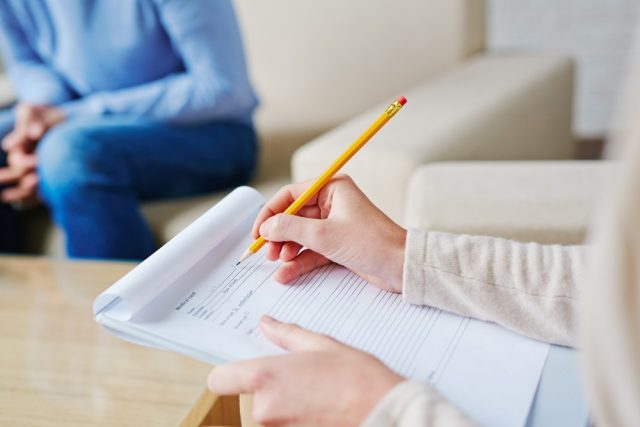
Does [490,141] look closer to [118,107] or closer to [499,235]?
[499,235]

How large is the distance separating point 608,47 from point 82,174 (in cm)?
179

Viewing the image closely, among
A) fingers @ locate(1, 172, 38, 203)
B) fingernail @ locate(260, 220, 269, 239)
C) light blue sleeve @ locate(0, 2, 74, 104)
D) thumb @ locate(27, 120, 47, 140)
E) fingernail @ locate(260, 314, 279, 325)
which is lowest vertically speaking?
fingers @ locate(1, 172, 38, 203)

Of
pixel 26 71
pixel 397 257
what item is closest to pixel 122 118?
pixel 26 71

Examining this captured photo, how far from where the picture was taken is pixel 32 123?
4.79 ft

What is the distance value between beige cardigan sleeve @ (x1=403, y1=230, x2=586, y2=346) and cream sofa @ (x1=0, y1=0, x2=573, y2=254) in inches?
30.5

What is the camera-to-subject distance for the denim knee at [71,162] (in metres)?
1.33

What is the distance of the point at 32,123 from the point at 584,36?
173 centimetres

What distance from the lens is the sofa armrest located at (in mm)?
1101

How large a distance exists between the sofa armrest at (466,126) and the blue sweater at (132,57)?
0.25 m

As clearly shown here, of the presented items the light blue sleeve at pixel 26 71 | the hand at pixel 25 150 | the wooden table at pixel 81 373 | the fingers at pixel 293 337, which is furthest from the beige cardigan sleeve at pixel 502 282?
the light blue sleeve at pixel 26 71

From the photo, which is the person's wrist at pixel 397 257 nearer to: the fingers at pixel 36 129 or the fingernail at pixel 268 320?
the fingernail at pixel 268 320

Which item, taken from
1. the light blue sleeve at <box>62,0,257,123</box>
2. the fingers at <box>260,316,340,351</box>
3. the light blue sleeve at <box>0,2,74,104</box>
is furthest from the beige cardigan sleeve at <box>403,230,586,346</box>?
the light blue sleeve at <box>0,2,74,104</box>

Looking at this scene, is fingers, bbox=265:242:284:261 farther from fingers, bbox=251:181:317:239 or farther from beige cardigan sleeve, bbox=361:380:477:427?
beige cardigan sleeve, bbox=361:380:477:427

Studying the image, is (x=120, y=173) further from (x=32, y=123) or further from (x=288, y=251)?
(x=288, y=251)
